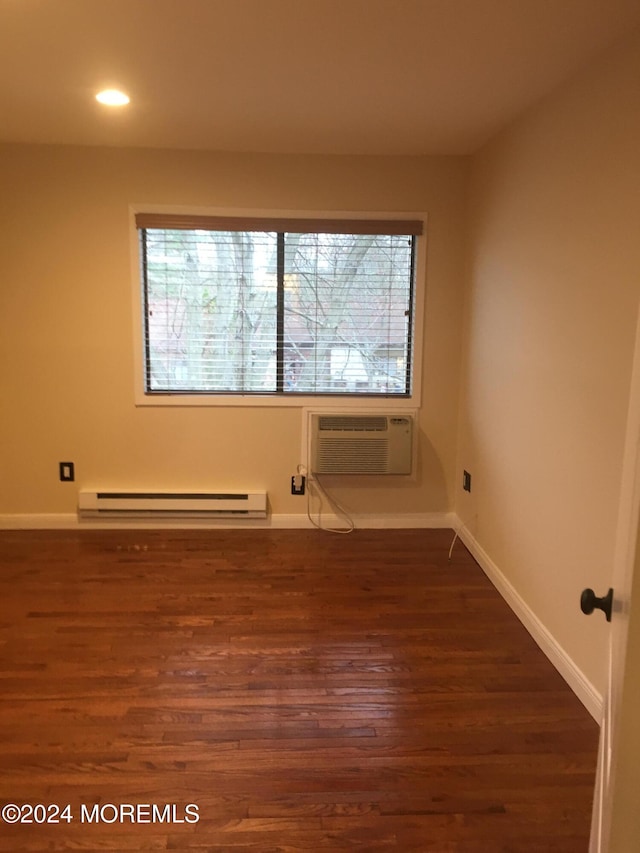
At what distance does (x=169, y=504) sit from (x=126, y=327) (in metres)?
1.11

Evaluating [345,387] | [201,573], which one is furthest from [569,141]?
[201,573]

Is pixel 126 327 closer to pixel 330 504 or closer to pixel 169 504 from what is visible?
pixel 169 504

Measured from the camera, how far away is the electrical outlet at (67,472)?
3844mm

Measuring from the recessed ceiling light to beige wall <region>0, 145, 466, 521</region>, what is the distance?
79cm

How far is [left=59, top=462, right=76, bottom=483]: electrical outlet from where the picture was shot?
3.84m

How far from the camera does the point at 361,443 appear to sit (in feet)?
12.5

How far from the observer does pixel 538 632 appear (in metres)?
2.66

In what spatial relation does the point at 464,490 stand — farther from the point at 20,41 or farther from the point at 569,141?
the point at 20,41

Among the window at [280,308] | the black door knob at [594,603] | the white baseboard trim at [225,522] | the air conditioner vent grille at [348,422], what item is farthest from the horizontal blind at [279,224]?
the black door knob at [594,603]

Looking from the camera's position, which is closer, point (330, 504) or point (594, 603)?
point (594, 603)

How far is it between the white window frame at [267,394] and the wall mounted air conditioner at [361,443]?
9cm

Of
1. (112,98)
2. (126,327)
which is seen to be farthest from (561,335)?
(126,327)

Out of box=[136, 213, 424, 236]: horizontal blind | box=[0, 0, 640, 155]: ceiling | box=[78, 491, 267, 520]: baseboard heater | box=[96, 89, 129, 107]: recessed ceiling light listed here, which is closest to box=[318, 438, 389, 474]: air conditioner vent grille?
box=[78, 491, 267, 520]: baseboard heater

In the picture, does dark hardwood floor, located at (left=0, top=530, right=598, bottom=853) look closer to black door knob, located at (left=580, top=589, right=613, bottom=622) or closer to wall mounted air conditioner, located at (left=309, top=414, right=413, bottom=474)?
wall mounted air conditioner, located at (left=309, top=414, right=413, bottom=474)
